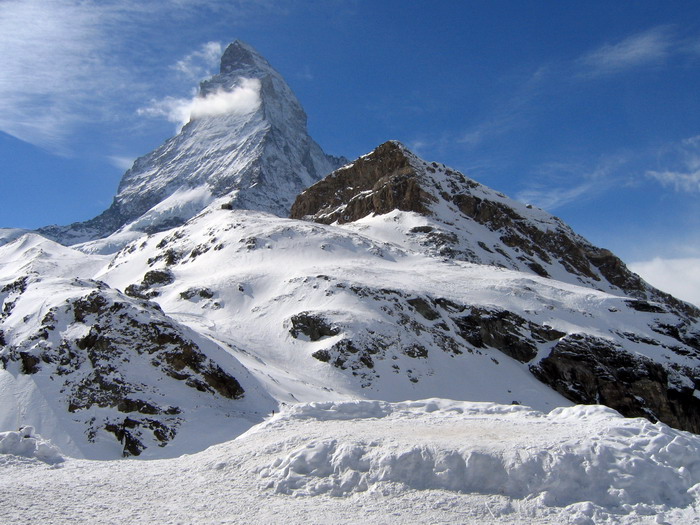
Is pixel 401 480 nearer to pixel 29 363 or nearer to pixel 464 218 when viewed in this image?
pixel 29 363

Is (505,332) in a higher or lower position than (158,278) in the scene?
lower

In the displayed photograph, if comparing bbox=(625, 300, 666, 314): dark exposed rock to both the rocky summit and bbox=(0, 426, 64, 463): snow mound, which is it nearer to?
the rocky summit

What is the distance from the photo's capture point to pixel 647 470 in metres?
9.44

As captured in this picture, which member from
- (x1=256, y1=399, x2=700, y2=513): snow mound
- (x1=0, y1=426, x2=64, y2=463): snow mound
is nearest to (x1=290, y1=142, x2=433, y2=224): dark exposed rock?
(x1=256, y1=399, x2=700, y2=513): snow mound

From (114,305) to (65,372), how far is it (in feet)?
14.5

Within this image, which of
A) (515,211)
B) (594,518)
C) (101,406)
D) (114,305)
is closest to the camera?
(594,518)

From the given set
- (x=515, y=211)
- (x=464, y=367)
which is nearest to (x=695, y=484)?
(x=464, y=367)

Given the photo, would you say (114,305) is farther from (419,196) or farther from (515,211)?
(515,211)

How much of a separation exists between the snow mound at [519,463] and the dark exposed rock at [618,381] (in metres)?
30.1

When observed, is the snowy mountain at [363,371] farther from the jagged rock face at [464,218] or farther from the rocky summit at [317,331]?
the jagged rock face at [464,218]

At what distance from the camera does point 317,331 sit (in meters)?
39.2

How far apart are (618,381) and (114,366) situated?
3335cm

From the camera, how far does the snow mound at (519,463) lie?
364 inches

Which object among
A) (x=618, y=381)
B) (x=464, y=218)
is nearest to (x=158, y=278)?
(x=618, y=381)
